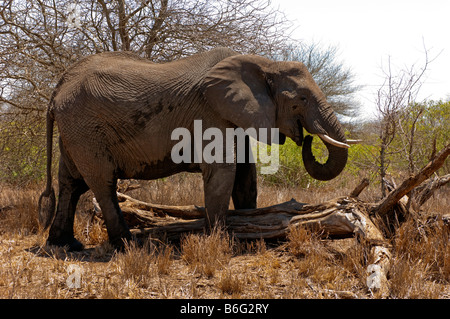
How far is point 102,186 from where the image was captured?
5090 millimetres

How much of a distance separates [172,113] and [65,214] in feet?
6.68

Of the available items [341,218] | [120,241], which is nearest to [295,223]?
[341,218]

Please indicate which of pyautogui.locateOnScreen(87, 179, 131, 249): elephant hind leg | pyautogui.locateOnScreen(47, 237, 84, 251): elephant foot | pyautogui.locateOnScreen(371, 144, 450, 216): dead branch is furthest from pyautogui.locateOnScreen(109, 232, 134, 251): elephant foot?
pyautogui.locateOnScreen(371, 144, 450, 216): dead branch

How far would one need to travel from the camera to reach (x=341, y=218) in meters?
4.64

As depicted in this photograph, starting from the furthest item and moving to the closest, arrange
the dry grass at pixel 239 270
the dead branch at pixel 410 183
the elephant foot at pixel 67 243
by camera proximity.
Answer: the elephant foot at pixel 67 243
the dead branch at pixel 410 183
the dry grass at pixel 239 270

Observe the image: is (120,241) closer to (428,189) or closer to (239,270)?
(239,270)

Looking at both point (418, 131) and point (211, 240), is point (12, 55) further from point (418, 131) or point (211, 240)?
point (418, 131)

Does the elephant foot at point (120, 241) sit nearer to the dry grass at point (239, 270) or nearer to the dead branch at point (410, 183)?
the dry grass at point (239, 270)

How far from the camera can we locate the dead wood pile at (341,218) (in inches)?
166

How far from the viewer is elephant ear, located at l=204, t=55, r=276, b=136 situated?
4.75m

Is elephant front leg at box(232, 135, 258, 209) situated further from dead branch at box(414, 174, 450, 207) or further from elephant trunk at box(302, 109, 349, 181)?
dead branch at box(414, 174, 450, 207)

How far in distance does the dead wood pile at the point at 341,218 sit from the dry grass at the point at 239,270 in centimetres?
13

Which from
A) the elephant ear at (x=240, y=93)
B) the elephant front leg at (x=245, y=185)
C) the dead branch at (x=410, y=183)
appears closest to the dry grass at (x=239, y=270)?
the dead branch at (x=410, y=183)

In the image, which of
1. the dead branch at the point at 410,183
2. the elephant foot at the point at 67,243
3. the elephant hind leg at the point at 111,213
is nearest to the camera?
the dead branch at the point at 410,183
